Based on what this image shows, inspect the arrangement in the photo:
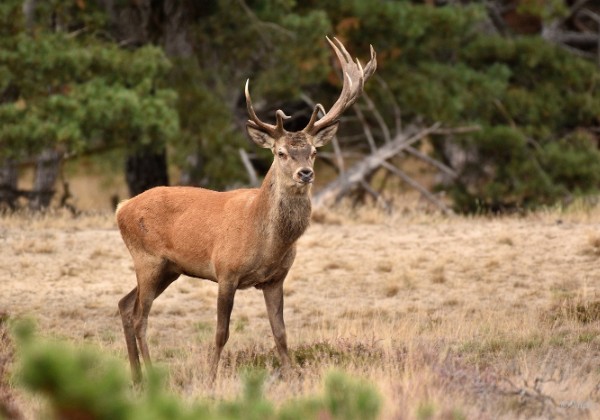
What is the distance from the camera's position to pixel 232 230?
913cm

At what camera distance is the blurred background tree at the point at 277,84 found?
17.6m

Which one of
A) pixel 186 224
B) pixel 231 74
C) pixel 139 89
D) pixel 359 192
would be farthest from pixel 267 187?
pixel 359 192

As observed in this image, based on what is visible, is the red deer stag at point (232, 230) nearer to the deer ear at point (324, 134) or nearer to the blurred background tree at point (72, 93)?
the deer ear at point (324, 134)

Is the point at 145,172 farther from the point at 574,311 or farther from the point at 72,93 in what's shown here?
the point at 574,311

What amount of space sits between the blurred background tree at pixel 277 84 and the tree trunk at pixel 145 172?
0.02 m

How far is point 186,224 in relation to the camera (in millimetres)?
9492

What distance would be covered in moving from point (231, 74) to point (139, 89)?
424cm

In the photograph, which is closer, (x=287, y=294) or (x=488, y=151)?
(x=287, y=294)

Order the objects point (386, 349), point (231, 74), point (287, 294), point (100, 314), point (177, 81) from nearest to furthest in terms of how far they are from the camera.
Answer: point (386, 349), point (100, 314), point (287, 294), point (177, 81), point (231, 74)

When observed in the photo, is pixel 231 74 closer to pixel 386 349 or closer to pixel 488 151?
pixel 488 151

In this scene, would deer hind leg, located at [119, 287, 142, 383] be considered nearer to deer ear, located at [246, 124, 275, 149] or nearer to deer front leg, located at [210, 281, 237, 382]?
deer front leg, located at [210, 281, 237, 382]

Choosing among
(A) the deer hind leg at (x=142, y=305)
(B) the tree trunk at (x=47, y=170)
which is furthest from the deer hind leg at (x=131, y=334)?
(B) the tree trunk at (x=47, y=170)

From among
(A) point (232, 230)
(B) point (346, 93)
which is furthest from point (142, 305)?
(B) point (346, 93)

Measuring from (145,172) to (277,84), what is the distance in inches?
119
